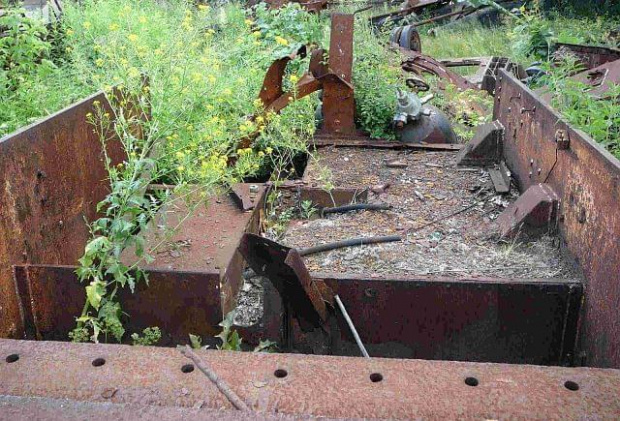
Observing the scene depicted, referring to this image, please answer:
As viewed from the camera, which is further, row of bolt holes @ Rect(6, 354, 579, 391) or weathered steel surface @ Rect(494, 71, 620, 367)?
weathered steel surface @ Rect(494, 71, 620, 367)

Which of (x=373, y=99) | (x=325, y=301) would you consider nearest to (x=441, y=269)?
(x=325, y=301)

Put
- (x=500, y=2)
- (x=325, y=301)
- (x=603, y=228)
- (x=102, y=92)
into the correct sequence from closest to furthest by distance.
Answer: (x=603, y=228), (x=325, y=301), (x=102, y=92), (x=500, y=2)

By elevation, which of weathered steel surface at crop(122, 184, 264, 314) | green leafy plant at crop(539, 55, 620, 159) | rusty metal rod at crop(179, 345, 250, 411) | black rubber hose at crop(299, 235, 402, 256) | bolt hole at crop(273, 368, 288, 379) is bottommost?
black rubber hose at crop(299, 235, 402, 256)

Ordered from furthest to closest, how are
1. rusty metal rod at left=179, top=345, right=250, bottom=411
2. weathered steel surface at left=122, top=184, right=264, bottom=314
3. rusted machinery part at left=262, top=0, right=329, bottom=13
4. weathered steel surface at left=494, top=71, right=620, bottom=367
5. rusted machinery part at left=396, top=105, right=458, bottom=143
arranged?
rusted machinery part at left=262, top=0, right=329, bottom=13 → rusted machinery part at left=396, top=105, right=458, bottom=143 → weathered steel surface at left=122, top=184, right=264, bottom=314 → weathered steel surface at left=494, top=71, right=620, bottom=367 → rusty metal rod at left=179, top=345, right=250, bottom=411

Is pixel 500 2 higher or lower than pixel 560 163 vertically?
higher

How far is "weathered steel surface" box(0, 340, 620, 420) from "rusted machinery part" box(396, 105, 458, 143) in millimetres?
3931

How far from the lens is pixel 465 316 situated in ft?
8.39

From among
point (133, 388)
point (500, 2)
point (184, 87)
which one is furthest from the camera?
point (500, 2)

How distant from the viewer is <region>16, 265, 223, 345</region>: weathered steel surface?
2584mm

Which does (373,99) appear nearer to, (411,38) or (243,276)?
(243,276)

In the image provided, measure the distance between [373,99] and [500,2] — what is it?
10.8 meters

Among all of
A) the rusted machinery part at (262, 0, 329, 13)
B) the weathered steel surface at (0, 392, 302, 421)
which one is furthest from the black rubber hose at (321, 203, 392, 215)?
the rusted machinery part at (262, 0, 329, 13)

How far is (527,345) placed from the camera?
257 cm

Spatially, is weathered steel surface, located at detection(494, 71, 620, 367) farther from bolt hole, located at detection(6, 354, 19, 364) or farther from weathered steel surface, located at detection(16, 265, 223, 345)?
bolt hole, located at detection(6, 354, 19, 364)
